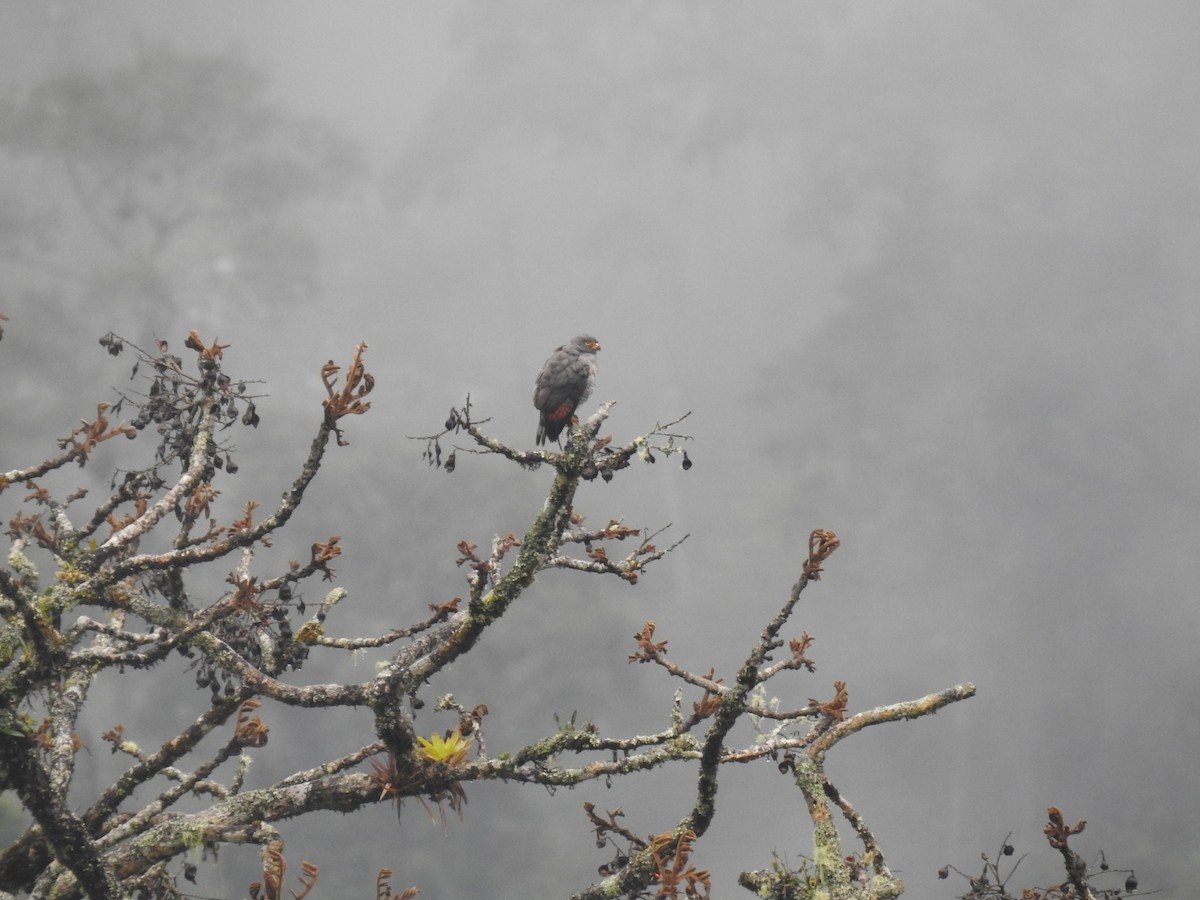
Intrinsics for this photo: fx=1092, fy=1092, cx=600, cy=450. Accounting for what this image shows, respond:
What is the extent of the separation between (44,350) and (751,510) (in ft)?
157

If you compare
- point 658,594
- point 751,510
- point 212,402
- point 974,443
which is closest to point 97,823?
point 212,402

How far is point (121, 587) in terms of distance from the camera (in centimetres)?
633

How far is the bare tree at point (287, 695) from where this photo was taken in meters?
5.25

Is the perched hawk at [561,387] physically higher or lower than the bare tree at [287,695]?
higher

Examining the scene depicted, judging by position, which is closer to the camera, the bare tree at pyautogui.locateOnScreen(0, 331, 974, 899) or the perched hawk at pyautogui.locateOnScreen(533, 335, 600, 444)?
the bare tree at pyautogui.locateOnScreen(0, 331, 974, 899)

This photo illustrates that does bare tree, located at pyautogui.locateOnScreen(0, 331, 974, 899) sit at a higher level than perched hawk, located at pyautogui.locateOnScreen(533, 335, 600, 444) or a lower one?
lower

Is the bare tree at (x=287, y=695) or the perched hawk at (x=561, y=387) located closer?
the bare tree at (x=287, y=695)

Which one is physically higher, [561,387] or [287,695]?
[561,387]

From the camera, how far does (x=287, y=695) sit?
5699 mm

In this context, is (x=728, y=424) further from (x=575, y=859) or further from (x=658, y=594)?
(x=575, y=859)

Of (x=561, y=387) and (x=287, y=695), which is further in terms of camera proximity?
(x=561, y=387)

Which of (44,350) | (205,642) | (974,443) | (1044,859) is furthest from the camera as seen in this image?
(974,443)

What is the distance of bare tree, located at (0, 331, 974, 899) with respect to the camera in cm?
525

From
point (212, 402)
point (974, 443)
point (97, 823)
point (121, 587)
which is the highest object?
point (974, 443)
